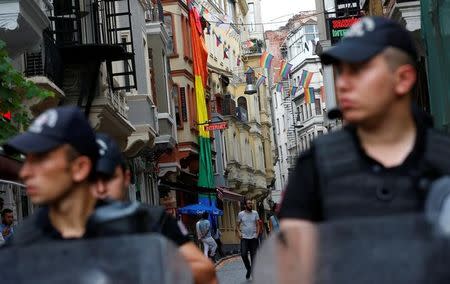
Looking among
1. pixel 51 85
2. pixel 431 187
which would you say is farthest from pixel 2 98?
pixel 431 187

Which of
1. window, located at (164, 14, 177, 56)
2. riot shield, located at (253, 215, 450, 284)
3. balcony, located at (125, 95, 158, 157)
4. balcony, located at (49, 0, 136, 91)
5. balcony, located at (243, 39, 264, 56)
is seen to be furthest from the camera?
balcony, located at (243, 39, 264, 56)

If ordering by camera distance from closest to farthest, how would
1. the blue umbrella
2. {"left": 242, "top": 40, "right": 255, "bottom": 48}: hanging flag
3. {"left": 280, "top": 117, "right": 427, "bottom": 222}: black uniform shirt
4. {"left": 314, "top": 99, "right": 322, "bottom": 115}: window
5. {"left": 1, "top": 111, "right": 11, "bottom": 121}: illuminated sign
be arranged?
{"left": 280, "top": 117, "right": 427, "bottom": 222}: black uniform shirt → {"left": 1, "top": 111, "right": 11, "bottom": 121}: illuminated sign → the blue umbrella → {"left": 242, "top": 40, "right": 255, "bottom": 48}: hanging flag → {"left": 314, "top": 99, "right": 322, "bottom": 115}: window

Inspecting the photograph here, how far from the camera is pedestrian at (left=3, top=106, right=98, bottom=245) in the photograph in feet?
14.2

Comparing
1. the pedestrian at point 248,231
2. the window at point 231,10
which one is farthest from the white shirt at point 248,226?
the window at point 231,10

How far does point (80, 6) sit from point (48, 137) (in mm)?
21636

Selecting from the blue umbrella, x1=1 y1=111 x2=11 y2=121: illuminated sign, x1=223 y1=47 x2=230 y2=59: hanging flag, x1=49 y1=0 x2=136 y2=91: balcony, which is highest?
x1=223 y1=47 x2=230 y2=59: hanging flag

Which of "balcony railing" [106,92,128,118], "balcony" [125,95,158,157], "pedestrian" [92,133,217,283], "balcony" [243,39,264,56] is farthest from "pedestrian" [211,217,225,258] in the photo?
"pedestrian" [92,133,217,283]

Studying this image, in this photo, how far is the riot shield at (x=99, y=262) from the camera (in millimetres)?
3879

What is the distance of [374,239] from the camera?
3547 mm

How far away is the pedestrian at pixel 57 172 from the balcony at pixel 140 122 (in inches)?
1081

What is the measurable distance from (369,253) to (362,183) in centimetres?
44

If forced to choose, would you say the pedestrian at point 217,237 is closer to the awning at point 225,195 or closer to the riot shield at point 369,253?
the awning at point 225,195

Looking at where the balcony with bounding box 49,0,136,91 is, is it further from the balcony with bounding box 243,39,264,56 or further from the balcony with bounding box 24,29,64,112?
the balcony with bounding box 243,39,264,56

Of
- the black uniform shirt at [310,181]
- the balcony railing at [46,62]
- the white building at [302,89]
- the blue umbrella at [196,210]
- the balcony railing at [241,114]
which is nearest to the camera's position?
the black uniform shirt at [310,181]
